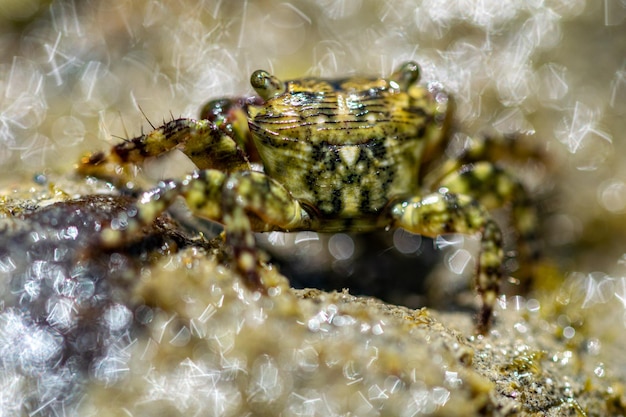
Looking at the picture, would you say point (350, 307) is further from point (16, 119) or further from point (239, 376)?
point (16, 119)

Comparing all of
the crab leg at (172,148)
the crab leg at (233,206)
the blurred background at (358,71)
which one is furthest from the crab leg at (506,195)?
the crab leg at (172,148)

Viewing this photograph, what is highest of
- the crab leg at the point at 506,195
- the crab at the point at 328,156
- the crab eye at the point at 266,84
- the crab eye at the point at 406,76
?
the crab eye at the point at 266,84

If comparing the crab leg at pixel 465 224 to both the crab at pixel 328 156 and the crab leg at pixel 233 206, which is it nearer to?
the crab at pixel 328 156

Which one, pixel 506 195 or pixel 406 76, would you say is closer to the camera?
pixel 406 76

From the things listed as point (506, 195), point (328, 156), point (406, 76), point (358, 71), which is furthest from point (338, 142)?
point (358, 71)

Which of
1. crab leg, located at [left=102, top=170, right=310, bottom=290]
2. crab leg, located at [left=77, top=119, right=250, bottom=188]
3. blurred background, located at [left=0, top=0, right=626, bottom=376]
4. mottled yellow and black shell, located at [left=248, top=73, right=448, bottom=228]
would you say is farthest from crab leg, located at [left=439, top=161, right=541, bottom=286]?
crab leg, located at [left=77, top=119, right=250, bottom=188]

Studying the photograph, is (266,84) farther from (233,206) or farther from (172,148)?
(233,206)
